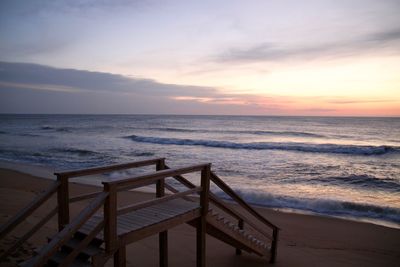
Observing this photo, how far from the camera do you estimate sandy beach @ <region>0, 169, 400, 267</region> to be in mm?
7480

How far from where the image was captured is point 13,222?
3.98m

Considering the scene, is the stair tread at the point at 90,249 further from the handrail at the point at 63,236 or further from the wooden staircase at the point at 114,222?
the handrail at the point at 63,236

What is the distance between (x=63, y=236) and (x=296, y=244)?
7016 mm

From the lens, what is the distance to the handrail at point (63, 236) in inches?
127

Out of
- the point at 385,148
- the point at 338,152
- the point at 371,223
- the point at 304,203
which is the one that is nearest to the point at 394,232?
the point at 371,223

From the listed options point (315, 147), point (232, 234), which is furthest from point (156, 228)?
point (315, 147)

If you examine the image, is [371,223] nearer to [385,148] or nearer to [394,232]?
[394,232]

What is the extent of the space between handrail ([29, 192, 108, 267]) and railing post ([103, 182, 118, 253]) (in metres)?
0.08

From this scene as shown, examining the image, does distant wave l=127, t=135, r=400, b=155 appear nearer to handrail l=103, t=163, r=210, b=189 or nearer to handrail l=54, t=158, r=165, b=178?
handrail l=54, t=158, r=165, b=178

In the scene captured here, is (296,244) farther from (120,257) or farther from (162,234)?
(120,257)

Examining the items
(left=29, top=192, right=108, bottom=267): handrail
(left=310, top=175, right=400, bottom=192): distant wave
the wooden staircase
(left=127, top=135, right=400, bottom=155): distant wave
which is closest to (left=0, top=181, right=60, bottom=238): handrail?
the wooden staircase

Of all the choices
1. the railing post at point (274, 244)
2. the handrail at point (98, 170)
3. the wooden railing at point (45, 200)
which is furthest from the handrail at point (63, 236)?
the railing post at point (274, 244)

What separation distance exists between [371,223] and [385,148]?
87.0 feet

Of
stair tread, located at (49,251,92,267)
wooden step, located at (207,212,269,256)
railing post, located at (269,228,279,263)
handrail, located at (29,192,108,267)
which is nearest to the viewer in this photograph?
handrail, located at (29,192,108,267)
